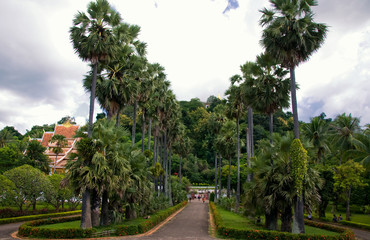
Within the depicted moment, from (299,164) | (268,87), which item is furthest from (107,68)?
(299,164)

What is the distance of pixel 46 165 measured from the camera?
3919 centimetres

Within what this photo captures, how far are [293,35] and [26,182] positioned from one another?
2443cm

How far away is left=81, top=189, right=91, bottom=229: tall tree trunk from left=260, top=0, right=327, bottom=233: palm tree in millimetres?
12578

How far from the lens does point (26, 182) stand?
79.4 ft

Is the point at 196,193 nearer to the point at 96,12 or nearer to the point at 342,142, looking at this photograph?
the point at 342,142

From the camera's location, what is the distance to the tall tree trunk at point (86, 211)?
15373mm

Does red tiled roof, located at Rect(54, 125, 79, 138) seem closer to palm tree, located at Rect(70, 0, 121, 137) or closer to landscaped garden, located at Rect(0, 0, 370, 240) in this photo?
landscaped garden, located at Rect(0, 0, 370, 240)

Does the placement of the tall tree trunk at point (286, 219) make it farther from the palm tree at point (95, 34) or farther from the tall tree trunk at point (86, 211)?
the palm tree at point (95, 34)

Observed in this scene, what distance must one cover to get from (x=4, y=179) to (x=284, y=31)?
23.7 metres

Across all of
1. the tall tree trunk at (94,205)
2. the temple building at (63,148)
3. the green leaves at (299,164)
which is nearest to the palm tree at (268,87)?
the green leaves at (299,164)

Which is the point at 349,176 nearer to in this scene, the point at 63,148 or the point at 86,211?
the point at 86,211

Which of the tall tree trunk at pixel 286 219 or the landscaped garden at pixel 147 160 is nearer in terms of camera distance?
the landscaped garden at pixel 147 160

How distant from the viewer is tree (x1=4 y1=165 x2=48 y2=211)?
23844 millimetres

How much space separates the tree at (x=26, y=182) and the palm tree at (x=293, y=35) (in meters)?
22.2
